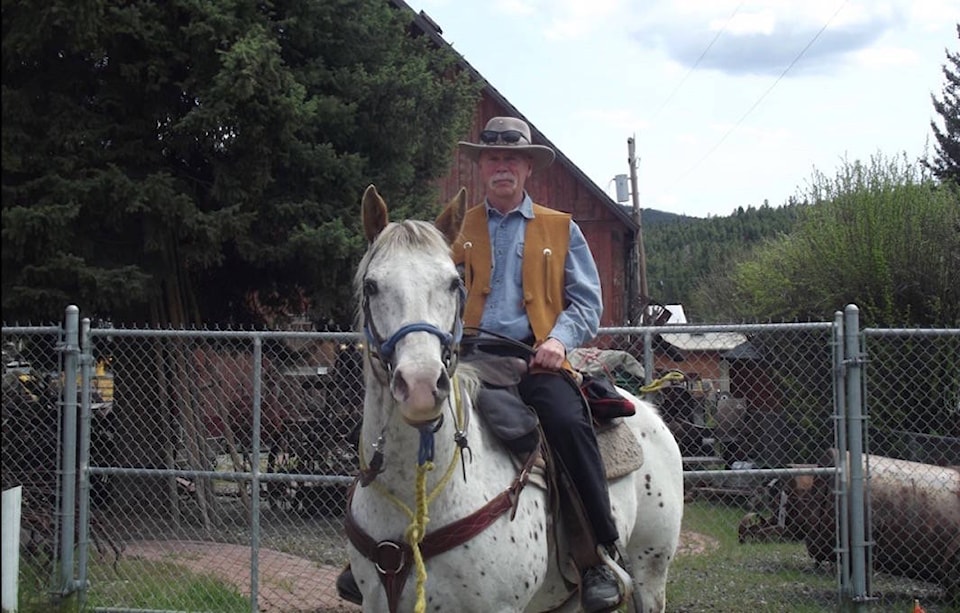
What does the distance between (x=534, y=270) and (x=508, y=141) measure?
2.02 ft

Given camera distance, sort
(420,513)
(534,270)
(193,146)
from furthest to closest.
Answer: (193,146), (534,270), (420,513)

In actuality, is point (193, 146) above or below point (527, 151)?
above

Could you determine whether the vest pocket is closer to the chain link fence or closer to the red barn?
the chain link fence

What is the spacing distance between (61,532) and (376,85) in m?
5.25

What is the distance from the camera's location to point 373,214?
3486mm

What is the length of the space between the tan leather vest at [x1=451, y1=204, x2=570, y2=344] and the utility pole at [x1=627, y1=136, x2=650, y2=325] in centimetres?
1385

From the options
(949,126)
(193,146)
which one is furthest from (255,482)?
(949,126)

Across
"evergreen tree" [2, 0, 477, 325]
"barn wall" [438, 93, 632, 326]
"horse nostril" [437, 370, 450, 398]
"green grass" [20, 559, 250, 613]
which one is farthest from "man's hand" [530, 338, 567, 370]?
"barn wall" [438, 93, 632, 326]

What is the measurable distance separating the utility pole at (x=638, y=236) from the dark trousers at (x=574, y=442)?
14.0 meters

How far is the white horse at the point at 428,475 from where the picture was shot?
121 inches

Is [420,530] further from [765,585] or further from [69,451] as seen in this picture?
[765,585]

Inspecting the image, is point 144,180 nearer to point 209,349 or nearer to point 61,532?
point 209,349

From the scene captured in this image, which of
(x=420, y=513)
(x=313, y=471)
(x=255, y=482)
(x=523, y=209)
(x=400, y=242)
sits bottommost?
(x=313, y=471)

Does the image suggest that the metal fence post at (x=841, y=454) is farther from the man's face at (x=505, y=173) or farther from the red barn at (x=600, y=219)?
the red barn at (x=600, y=219)
